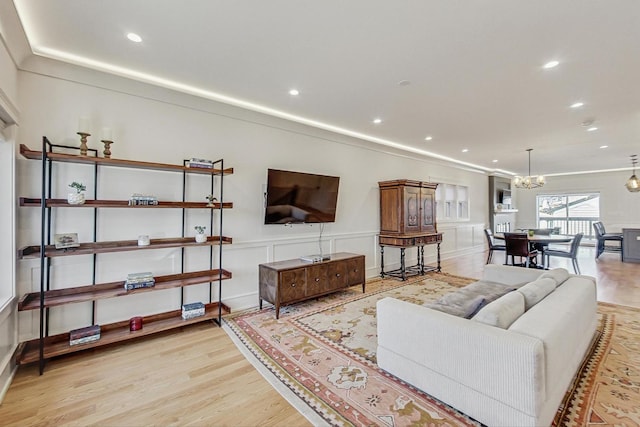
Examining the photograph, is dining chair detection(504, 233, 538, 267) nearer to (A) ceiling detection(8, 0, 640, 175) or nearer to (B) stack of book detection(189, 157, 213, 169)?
(A) ceiling detection(8, 0, 640, 175)

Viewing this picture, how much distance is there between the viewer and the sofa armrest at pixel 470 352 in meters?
1.53

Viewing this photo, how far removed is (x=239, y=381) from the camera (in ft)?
7.50

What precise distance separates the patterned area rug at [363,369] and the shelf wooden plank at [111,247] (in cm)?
105

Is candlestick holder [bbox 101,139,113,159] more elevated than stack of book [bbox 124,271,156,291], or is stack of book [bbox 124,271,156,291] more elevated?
candlestick holder [bbox 101,139,113,159]

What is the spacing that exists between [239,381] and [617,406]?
268cm

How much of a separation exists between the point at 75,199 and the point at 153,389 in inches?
67.4

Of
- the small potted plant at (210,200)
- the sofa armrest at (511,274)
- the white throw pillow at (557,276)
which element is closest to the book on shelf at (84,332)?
the small potted plant at (210,200)

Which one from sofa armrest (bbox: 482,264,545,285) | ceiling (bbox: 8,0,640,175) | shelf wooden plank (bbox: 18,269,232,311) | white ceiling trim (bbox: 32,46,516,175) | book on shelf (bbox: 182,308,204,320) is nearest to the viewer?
ceiling (bbox: 8,0,640,175)

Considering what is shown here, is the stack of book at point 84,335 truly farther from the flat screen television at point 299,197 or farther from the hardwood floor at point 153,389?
the flat screen television at point 299,197

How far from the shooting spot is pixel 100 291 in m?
2.74

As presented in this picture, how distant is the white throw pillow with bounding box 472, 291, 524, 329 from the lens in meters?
1.85

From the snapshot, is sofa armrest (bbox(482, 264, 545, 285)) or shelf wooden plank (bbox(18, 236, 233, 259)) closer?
shelf wooden plank (bbox(18, 236, 233, 259))

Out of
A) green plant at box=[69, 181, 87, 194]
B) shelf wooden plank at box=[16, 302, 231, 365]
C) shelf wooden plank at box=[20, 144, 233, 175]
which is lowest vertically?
shelf wooden plank at box=[16, 302, 231, 365]

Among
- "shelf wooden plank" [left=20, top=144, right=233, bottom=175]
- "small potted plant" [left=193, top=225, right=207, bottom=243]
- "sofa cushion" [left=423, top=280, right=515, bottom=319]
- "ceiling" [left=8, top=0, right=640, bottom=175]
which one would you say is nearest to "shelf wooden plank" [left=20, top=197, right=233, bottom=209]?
"small potted plant" [left=193, top=225, right=207, bottom=243]
